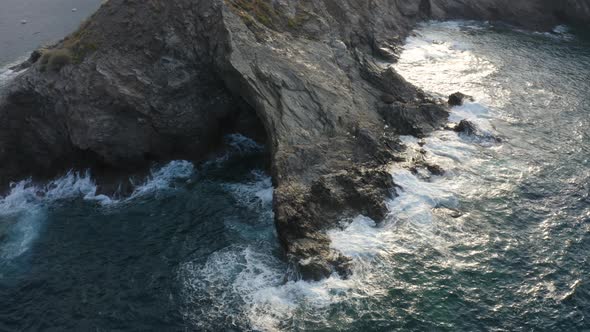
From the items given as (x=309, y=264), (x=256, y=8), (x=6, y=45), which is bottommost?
(x=6, y=45)

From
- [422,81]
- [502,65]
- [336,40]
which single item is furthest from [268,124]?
[502,65]

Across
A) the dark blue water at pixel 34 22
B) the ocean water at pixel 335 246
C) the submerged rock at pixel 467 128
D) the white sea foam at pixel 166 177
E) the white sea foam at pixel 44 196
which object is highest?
the submerged rock at pixel 467 128

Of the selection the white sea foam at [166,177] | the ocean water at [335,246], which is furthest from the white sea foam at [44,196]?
the ocean water at [335,246]

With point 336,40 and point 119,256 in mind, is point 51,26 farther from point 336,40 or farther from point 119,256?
point 119,256

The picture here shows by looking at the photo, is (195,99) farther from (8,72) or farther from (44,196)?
(8,72)

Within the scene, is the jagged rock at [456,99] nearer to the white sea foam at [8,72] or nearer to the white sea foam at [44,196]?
the white sea foam at [44,196]
